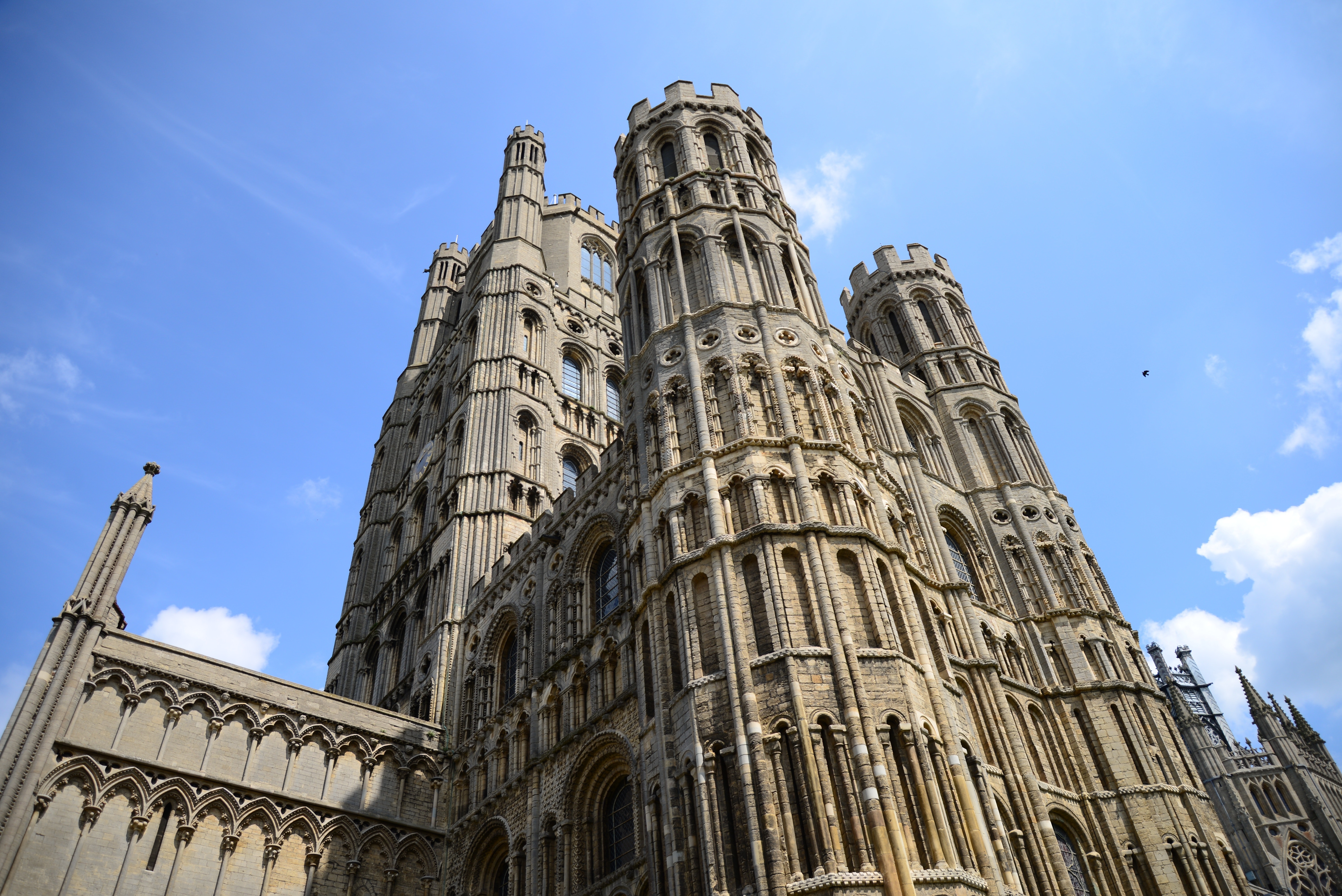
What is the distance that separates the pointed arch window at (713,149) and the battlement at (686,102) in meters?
1.08

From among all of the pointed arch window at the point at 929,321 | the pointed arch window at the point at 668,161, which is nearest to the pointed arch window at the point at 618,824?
the pointed arch window at the point at 668,161

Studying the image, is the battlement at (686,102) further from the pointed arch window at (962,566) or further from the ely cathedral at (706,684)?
the pointed arch window at (962,566)

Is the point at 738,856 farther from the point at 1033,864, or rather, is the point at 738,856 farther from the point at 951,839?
the point at 1033,864

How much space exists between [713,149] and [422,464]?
2358 centimetres

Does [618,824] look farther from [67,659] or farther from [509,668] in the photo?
[67,659]

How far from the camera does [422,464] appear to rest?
46.9 meters

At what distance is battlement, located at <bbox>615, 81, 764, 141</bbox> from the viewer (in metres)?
32.3

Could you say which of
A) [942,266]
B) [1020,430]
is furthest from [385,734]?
[942,266]

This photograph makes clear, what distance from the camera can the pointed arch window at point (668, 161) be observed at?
31.4 metres

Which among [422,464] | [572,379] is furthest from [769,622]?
[422,464]

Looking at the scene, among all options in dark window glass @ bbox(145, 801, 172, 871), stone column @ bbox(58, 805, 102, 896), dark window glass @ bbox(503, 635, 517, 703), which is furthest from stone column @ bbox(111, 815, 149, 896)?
dark window glass @ bbox(503, 635, 517, 703)

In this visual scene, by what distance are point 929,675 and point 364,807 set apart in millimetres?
16871

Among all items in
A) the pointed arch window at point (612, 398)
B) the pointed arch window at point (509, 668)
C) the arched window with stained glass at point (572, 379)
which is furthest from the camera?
the pointed arch window at point (612, 398)

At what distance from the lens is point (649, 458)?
23.0 m
